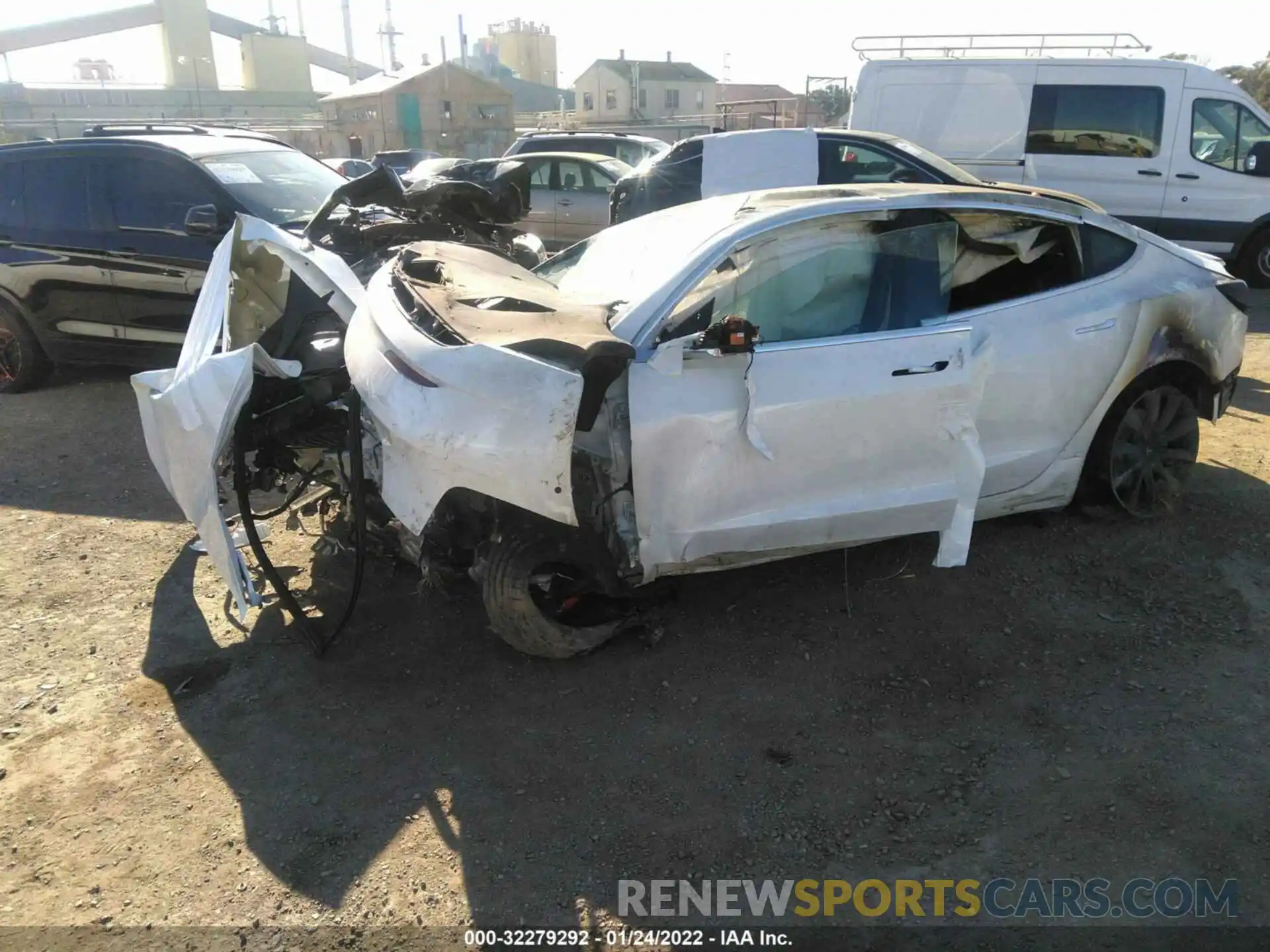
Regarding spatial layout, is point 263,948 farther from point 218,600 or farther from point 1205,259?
point 1205,259

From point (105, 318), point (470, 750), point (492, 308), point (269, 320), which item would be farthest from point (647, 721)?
point (105, 318)

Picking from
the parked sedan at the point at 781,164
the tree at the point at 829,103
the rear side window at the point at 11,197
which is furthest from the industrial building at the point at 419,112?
the rear side window at the point at 11,197

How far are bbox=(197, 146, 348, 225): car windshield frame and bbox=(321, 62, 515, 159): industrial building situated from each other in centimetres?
3203

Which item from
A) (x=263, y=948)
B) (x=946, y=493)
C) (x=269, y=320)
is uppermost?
(x=269, y=320)

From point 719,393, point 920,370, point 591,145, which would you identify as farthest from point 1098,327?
point 591,145

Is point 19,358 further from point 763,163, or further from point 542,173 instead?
point 542,173

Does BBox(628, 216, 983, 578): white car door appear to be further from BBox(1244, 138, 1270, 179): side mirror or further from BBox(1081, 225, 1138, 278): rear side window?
BBox(1244, 138, 1270, 179): side mirror

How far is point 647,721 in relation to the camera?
3.14 meters

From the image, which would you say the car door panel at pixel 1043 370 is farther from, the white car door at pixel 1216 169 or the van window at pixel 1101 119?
A: the white car door at pixel 1216 169

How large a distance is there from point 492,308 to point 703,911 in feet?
6.98

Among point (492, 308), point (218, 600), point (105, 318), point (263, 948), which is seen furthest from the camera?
point (105, 318)

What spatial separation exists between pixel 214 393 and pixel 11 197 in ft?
16.6

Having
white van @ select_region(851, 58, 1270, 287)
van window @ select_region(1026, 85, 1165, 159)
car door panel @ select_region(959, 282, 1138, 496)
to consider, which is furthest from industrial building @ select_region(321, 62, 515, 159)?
car door panel @ select_region(959, 282, 1138, 496)

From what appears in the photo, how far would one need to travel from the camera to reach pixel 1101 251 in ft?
13.2
